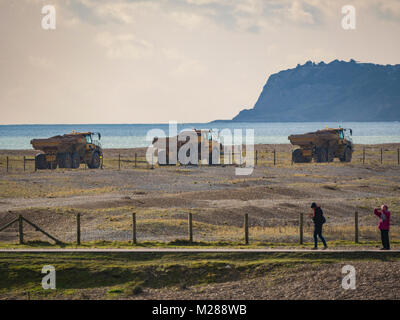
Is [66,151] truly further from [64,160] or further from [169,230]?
[169,230]

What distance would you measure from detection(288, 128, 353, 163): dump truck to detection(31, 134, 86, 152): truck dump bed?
17946 millimetres

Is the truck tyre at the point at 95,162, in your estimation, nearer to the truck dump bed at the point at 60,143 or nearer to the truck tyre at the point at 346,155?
the truck dump bed at the point at 60,143

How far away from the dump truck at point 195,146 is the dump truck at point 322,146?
→ 670 cm

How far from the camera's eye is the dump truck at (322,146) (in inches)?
2071

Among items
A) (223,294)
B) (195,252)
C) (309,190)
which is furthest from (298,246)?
(309,190)

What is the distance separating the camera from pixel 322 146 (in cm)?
5369

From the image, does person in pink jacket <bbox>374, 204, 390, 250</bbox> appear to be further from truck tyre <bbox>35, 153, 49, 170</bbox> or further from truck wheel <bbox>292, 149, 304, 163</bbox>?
truck wheel <bbox>292, 149, 304, 163</bbox>

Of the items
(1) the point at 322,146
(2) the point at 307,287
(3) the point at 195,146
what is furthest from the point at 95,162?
(2) the point at 307,287

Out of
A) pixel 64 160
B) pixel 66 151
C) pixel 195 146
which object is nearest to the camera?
pixel 66 151

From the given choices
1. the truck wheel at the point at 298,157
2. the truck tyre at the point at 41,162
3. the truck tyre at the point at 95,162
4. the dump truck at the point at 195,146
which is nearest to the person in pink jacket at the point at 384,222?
the dump truck at the point at 195,146

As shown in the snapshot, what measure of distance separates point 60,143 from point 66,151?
1.48 meters

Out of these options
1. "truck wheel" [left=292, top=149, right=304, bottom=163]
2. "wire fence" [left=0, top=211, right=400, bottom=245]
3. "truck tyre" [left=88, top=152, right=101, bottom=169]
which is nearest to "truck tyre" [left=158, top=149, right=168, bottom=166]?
"truck tyre" [left=88, top=152, right=101, bottom=169]
